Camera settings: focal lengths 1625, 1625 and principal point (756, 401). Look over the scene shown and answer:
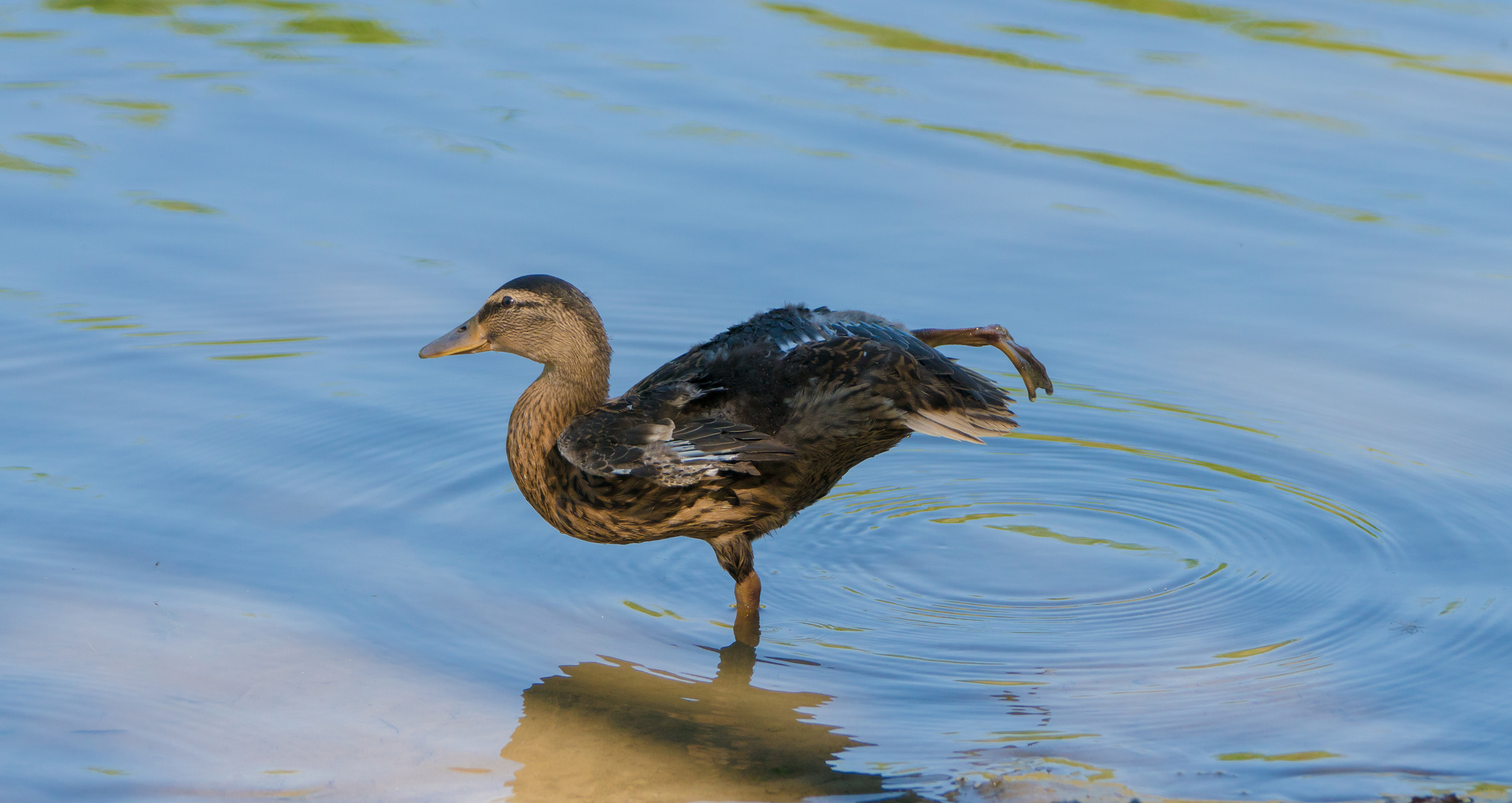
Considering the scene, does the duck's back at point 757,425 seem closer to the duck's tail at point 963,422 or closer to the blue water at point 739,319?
the duck's tail at point 963,422

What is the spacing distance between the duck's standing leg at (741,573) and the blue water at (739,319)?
0.30ft

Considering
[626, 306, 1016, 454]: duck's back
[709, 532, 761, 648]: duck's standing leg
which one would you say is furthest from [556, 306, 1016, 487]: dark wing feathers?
[709, 532, 761, 648]: duck's standing leg

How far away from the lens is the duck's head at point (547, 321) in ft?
17.6

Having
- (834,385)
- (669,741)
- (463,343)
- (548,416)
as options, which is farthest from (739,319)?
(669,741)

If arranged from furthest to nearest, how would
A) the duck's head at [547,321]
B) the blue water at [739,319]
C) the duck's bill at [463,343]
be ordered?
1. the duck's bill at [463,343]
2. the duck's head at [547,321]
3. the blue water at [739,319]

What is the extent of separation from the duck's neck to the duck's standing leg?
58 cm

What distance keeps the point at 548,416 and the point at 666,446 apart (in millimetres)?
554

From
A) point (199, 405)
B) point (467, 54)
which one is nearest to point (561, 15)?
point (467, 54)

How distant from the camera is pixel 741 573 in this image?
5305 millimetres

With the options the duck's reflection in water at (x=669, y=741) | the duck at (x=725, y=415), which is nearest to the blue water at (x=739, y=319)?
the duck's reflection in water at (x=669, y=741)

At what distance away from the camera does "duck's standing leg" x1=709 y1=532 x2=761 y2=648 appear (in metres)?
5.29

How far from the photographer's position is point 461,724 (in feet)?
15.0

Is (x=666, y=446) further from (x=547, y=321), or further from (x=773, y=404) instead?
(x=547, y=321)

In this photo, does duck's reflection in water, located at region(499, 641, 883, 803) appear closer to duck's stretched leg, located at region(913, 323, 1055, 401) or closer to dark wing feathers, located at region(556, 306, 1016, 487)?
dark wing feathers, located at region(556, 306, 1016, 487)
